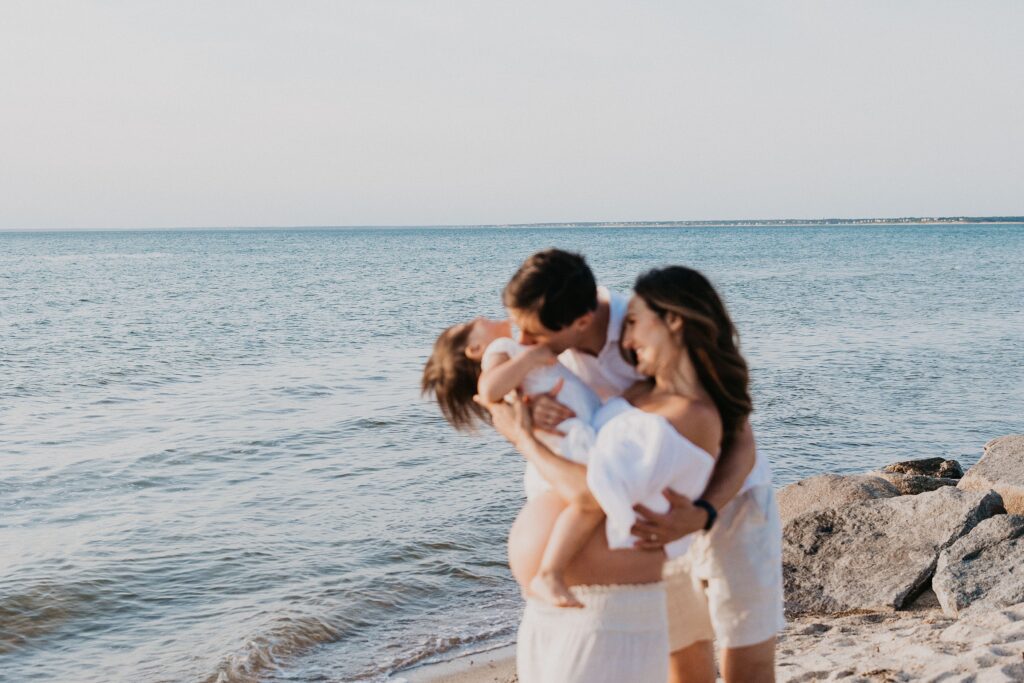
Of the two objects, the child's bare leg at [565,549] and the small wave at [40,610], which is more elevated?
the child's bare leg at [565,549]

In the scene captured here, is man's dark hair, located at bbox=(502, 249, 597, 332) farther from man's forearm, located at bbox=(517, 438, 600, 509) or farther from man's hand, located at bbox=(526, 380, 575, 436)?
man's forearm, located at bbox=(517, 438, 600, 509)

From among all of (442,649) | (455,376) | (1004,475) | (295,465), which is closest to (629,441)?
(455,376)

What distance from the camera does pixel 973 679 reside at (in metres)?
4.39

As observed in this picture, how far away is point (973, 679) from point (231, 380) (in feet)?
50.0

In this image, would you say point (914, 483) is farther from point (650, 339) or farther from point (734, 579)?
point (650, 339)

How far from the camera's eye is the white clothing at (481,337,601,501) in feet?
9.24

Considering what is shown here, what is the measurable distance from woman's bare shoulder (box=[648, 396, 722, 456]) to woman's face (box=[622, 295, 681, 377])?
0.34 feet

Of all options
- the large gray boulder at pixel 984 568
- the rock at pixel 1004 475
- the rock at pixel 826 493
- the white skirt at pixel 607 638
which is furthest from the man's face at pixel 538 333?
the rock at pixel 1004 475

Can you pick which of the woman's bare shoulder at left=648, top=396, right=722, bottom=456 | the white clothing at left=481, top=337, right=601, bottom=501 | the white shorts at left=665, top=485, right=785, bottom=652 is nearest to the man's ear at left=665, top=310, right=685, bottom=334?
the woman's bare shoulder at left=648, top=396, right=722, bottom=456

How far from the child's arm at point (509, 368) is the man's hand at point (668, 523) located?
0.48 meters

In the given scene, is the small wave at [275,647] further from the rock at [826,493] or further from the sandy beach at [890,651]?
the rock at [826,493]

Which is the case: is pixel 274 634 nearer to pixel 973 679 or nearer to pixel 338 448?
pixel 973 679

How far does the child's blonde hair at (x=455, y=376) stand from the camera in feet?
10.2

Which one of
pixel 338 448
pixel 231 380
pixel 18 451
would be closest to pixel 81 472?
pixel 18 451
